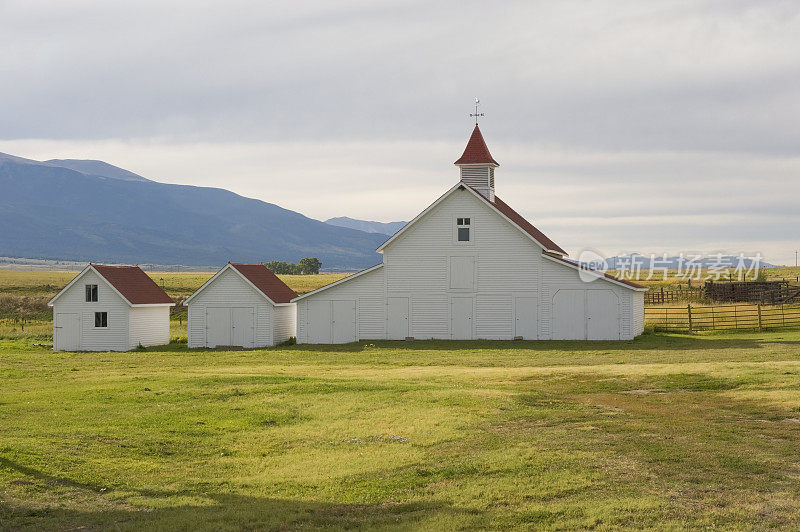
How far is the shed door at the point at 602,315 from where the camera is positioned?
46969 millimetres

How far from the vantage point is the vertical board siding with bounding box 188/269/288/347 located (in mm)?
50000

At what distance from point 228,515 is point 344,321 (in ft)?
121

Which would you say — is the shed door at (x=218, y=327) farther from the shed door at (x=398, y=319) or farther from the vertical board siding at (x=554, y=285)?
the vertical board siding at (x=554, y=285)

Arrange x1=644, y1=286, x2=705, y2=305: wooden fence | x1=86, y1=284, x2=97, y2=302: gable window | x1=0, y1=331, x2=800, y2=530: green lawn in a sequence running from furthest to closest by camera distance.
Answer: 1. x1=644, y1=286, x2=705, y2=305: wooden fence
2. x1=86, y1=284, x2=97, y2=302: gable window
3. x1=0, y1=331, x2=800, y2=530: green lawn

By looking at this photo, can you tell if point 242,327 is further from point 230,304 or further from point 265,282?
point 265,282

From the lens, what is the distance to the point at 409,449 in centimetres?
1686

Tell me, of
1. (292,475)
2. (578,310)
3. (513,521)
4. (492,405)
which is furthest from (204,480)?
(578,310)

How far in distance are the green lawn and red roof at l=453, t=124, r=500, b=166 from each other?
23692mm

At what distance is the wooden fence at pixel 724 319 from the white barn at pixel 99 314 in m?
Result: 30.0

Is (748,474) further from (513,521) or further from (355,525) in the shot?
(355,525)

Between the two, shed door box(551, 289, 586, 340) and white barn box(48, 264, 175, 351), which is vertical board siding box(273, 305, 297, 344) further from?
shed door box(551, 289, 586, 340)

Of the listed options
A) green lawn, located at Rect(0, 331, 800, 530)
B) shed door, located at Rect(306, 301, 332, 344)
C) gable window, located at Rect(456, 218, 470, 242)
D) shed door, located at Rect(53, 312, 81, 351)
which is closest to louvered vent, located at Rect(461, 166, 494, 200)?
gable window, located at Rect(456, 218, 470, 242)

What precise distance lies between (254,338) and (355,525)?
128ft

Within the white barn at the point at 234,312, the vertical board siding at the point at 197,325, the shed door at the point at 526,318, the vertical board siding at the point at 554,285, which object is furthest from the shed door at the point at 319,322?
the vertical board siding at the point at 554,285
